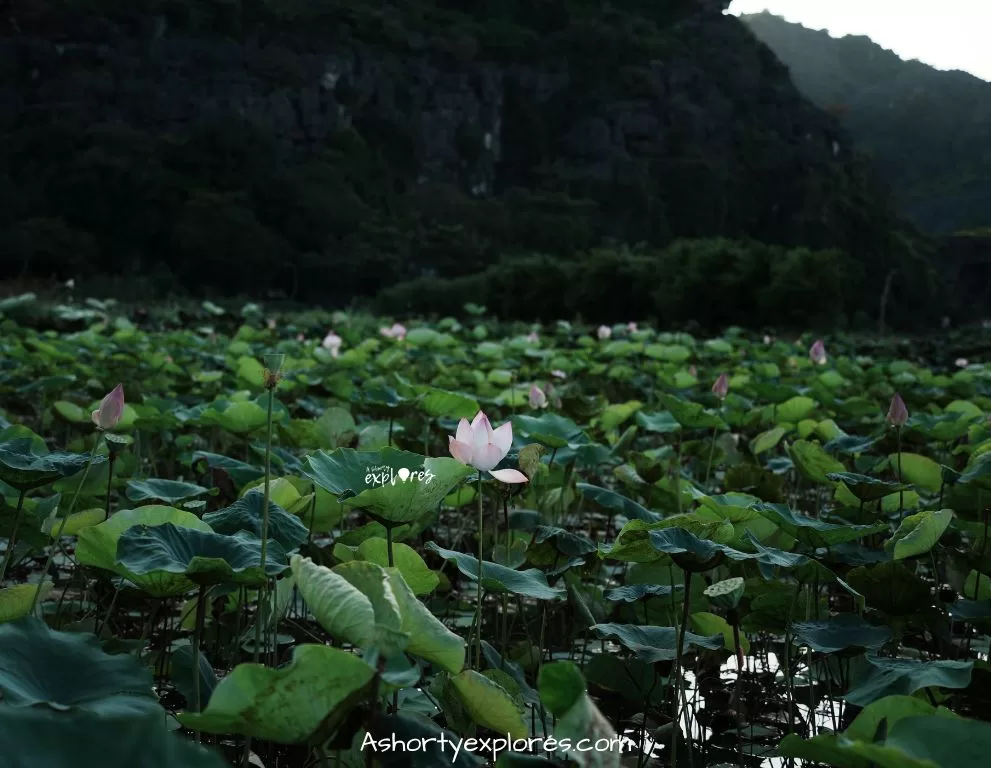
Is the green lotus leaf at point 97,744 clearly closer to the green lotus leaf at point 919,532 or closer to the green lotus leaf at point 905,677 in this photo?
the green lotus leaf at point 905,677

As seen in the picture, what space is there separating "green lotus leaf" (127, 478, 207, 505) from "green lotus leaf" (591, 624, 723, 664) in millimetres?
635

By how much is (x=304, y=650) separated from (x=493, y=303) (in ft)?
46.4

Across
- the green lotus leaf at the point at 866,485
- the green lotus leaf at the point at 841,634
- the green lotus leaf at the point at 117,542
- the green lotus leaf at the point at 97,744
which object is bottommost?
the green lotus leaf at the point at 841,634

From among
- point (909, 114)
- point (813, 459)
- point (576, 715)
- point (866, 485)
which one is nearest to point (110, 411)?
point (576, 715)

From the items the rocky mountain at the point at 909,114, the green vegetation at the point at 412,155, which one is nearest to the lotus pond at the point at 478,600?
the green vegetation at the point at 412,155

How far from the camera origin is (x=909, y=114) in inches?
2768

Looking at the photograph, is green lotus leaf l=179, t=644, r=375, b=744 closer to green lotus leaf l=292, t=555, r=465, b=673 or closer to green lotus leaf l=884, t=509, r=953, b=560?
green lotus leaf l=292, t=555, r=465, b=673

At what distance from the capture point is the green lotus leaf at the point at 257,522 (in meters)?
1.09

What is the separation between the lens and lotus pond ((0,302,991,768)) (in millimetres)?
710

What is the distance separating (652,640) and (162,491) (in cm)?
75

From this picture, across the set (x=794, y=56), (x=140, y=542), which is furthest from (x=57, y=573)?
(x=794, y=56)

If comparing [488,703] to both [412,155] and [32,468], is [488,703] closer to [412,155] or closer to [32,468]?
[32,468]

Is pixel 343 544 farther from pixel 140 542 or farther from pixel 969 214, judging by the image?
pixel 969 214

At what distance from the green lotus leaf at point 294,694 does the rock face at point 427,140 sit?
27390mm
